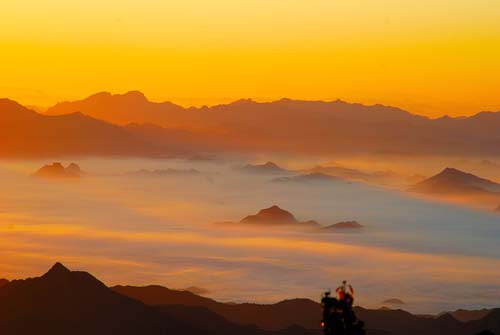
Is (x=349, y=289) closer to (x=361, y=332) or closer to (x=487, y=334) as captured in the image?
(x=361, y=332)

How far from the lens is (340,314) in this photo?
6050 cm

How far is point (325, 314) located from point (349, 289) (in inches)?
94.4

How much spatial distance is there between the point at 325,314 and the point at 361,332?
8.43 feet

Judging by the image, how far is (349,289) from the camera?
59.5m

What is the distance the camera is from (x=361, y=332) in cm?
5941

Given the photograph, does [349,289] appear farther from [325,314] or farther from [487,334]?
[487,334]

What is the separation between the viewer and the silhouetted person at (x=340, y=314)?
60000mm

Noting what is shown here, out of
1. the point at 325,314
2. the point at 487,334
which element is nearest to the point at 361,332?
the point at 325,314

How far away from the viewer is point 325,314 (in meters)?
60.5

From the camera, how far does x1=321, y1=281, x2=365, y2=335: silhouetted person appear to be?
60000 millimetres

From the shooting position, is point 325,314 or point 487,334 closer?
point 325,314

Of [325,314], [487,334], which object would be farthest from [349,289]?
[487,334]

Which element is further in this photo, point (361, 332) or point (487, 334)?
point (487, 334)
